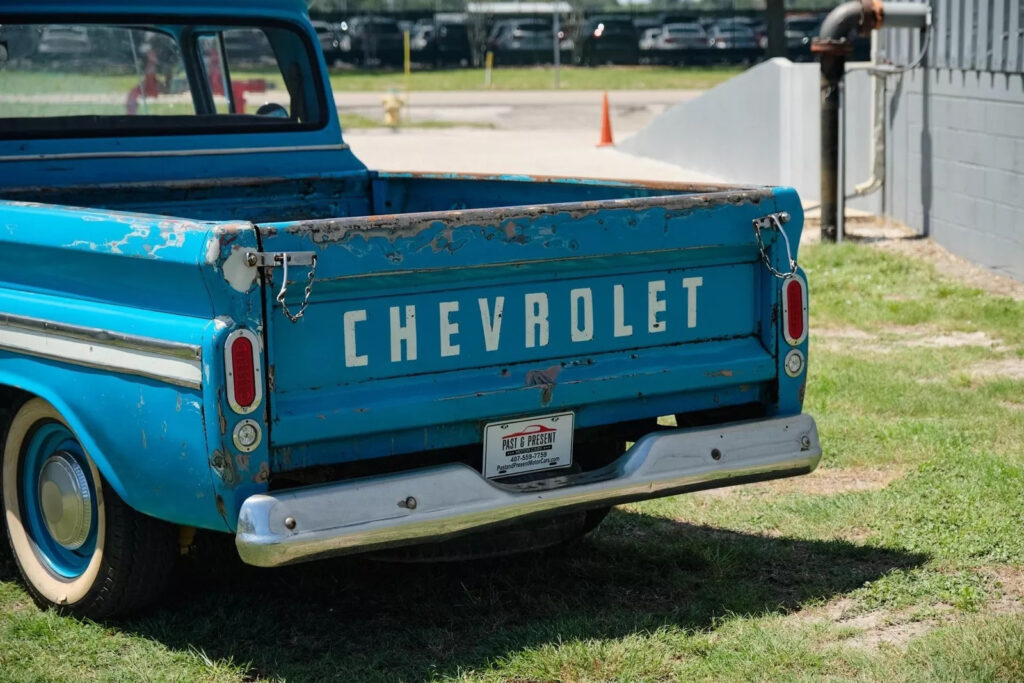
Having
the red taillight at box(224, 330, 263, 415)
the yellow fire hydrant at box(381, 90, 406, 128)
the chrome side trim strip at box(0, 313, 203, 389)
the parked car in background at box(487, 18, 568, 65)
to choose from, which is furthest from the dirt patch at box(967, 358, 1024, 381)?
the parked car in background at box(487, 18, 568, 65)

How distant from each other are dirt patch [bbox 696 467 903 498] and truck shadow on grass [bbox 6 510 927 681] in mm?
459

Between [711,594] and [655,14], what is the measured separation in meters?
44.7

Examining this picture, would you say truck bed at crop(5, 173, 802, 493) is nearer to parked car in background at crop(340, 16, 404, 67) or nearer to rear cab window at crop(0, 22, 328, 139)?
rear cab window at crop(0, 22, 328, 139)

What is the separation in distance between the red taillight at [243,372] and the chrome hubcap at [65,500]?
2.73 ft

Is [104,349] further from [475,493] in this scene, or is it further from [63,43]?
[63,43]

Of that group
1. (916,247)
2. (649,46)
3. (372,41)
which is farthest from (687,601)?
(649,46)

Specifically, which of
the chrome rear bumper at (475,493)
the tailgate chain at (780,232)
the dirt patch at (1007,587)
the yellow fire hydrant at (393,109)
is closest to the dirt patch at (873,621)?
the dirt patch at (1007,587)

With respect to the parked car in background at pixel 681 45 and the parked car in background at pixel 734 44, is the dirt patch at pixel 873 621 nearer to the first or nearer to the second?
the parked car in background at pixel 734 44

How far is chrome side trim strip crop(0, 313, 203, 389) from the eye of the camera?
3.45 metres

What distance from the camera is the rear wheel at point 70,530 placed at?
392 cm

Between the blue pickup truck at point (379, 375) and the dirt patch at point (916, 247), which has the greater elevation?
the blue pickup truck at point (379, 375)

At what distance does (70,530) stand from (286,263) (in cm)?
124

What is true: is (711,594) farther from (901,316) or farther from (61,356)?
(901,316)

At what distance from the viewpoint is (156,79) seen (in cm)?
600
